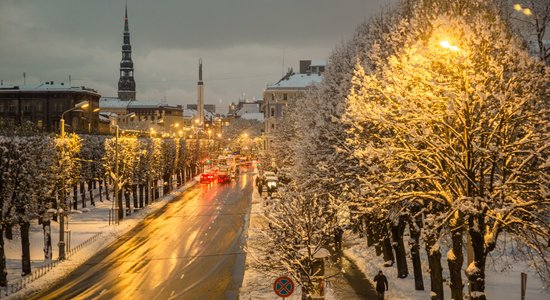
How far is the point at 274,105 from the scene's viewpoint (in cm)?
15162

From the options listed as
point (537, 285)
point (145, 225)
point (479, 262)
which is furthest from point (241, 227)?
point (479, 262)

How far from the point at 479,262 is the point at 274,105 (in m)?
138

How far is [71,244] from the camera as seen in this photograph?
4078 centimetres

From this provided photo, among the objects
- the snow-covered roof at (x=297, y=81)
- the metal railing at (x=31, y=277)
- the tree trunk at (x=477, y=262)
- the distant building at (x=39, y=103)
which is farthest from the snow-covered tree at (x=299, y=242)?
the snow-covered roof at (x=297, y=81)

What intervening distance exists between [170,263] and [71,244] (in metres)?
11.0

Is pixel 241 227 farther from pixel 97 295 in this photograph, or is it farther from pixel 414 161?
pixel 414 161

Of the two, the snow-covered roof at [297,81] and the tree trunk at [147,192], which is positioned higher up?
the snow-covered roof at [297,81]

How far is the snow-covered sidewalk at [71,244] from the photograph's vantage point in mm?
29484

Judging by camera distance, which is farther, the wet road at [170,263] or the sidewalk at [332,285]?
the wet road at [170,263]

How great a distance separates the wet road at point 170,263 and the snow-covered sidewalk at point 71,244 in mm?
782

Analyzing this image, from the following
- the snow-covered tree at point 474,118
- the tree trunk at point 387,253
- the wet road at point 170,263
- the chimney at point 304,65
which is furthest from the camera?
the chimney at point 304,65

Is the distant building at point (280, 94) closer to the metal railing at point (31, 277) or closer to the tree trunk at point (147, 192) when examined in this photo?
the tree trunk at point (147, 192)

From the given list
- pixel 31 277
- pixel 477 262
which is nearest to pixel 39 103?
pixel 31 277

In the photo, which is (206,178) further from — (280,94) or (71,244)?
(71,244)
